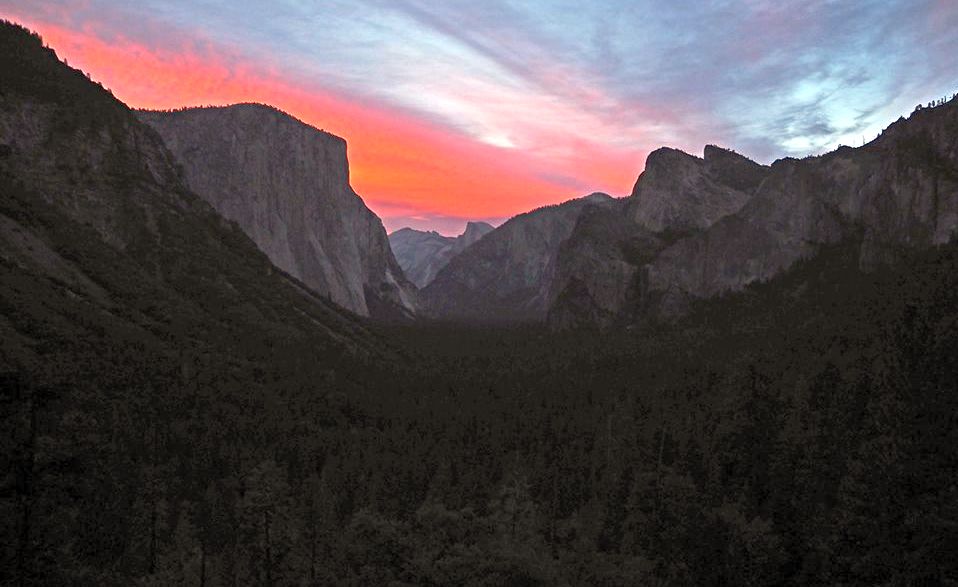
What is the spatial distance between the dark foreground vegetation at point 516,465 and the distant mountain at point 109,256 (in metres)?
4.02

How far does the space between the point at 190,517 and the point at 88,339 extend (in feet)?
116

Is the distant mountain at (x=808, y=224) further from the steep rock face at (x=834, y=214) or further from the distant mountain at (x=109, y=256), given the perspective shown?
the distant mountain at (x=109, y=256)

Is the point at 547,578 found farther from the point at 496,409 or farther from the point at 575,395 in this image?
the point at 575,395

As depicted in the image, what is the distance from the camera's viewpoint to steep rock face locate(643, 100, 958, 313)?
11119 cm

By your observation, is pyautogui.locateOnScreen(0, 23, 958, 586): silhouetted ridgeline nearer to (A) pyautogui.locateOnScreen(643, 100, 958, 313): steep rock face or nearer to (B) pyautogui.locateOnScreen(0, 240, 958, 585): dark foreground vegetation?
(B) pyautogui.locateOnScreen(0, 240, 958, 585): dark foreground vegetation

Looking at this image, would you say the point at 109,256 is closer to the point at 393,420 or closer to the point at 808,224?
the point at 393,420

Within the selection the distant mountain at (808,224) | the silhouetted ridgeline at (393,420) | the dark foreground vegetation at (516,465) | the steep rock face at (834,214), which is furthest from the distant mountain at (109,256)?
the steep rock face at (834,214)

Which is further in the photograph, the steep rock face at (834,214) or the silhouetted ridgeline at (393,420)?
the steep rock face at (834,214)

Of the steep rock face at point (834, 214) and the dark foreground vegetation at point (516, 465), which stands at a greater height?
the steep rock face at point (834, 214)

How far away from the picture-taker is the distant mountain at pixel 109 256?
71938 millimetres

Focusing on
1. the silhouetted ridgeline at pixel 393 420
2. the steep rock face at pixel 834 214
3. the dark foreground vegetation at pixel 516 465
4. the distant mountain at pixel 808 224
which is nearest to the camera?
the dark foreground vegetation at pixel 516 465

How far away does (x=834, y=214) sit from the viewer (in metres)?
144

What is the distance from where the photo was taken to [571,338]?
583ft

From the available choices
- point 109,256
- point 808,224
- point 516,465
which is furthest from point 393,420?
point 808,224
